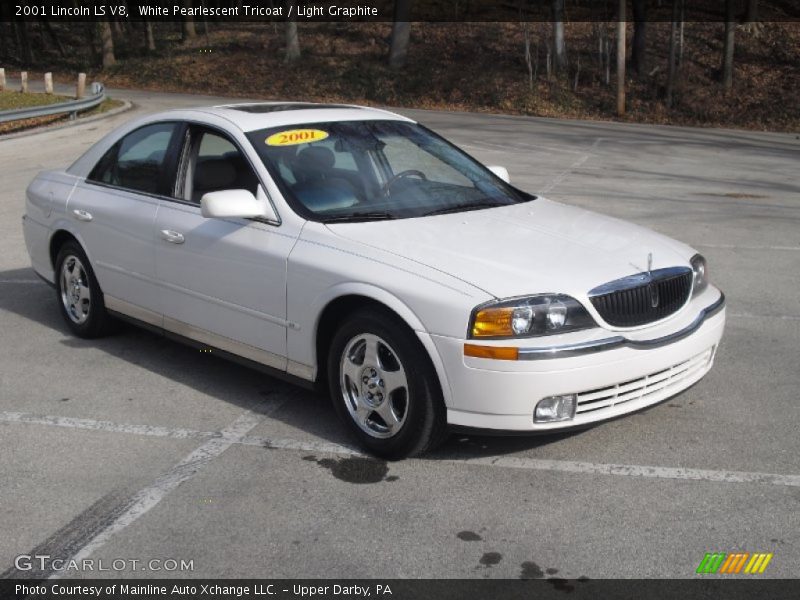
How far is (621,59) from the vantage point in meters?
28.3

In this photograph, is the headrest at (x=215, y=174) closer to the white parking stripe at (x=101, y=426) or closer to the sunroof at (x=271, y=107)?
the sunroof at (x=271, y=107)

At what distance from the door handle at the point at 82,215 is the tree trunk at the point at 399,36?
31.7 m

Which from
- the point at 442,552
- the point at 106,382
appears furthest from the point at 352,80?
the point at 442,552

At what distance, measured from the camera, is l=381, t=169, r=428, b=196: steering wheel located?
5.66 m

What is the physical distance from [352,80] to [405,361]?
1313 inches

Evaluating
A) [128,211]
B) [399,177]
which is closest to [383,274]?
[399,177]

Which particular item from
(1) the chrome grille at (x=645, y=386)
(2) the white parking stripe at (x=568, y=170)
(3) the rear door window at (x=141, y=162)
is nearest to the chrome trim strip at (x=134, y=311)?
(3) the rear door window at (x=141, y=162)

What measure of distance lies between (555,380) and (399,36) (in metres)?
34.4

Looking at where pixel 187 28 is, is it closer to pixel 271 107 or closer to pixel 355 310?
pixel 271 107

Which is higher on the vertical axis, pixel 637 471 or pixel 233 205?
pixel 233 205

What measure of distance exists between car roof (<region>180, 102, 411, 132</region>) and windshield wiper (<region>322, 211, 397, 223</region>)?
0.88m

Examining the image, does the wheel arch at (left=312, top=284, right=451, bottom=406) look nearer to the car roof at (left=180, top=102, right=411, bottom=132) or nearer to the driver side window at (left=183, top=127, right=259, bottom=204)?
the driver side window at (left=183, top=127, right=259, bottom=204)

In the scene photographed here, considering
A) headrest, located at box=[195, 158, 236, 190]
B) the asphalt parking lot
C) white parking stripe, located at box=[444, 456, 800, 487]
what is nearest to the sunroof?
headrest, located at box=[195, 158, 236, 190]
